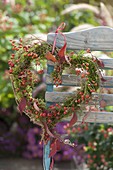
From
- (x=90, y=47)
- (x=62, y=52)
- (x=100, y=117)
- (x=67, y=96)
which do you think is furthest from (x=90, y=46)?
(x=100, y=117)

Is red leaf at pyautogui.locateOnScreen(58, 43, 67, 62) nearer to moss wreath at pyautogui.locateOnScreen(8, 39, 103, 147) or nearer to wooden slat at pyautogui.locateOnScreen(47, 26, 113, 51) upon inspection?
moss wreath at pyautogui.locateOnScreen(8, 39, 103, 147)

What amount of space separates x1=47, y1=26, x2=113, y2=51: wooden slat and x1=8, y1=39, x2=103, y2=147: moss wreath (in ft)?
0.17

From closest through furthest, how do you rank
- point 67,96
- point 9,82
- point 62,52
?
point 62,52 → point 67,96 → point 9,82

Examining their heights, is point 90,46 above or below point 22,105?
above

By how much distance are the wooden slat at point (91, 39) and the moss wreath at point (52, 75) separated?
51 millimetres

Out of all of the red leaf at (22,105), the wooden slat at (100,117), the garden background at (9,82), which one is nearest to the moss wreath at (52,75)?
the red leaf at (22,105)

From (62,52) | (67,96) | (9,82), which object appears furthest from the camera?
(9,82)

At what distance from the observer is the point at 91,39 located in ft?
8.86

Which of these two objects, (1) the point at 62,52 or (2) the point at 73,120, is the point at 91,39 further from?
(2) the point at 73,120

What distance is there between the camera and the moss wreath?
2.68 metres

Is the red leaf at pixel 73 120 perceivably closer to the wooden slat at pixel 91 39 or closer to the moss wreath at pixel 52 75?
the moss wreath at pixel 52 75

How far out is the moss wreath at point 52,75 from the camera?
2.68 metres

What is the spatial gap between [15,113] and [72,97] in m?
2.76

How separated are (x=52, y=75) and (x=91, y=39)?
0.96 feet
